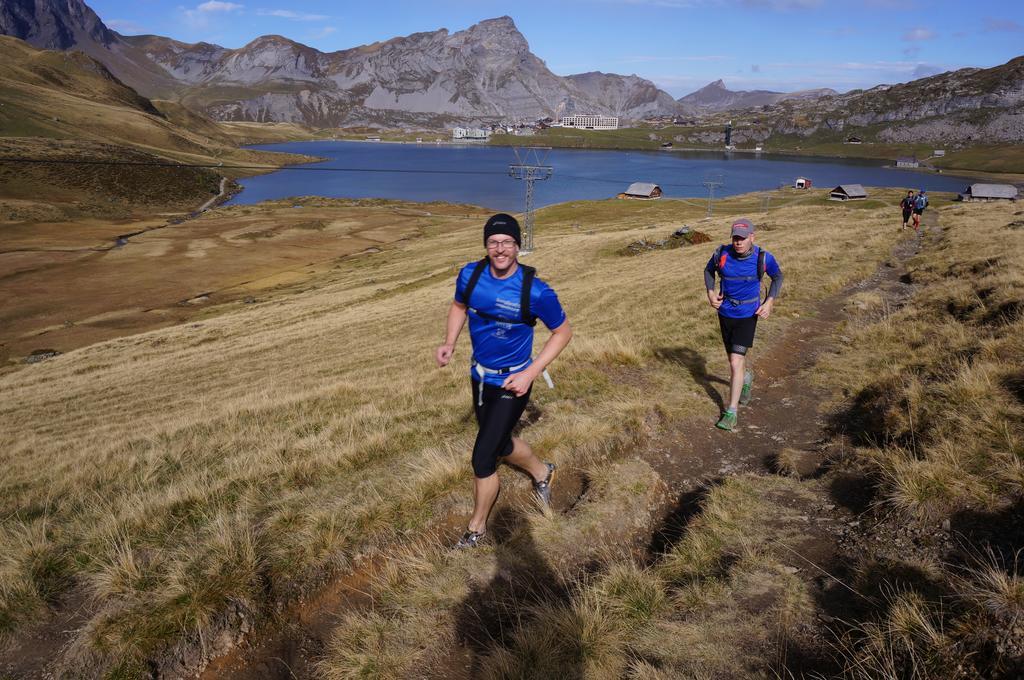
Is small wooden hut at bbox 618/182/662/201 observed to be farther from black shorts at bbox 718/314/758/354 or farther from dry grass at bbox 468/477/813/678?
dry grass at bbox 468/477/813/678

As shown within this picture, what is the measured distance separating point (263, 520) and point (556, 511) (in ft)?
9.14

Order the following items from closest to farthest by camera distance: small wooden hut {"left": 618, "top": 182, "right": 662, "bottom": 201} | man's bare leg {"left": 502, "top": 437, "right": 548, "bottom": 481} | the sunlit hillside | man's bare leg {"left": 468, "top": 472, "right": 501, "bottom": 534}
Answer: the sunlit hillside < man's bare leg {"left": 468, "top": 472, "right": 501, "bottom": 534} < man's bare leg {"left": 502, "top": 437, "right": 548, "bottom": 481} < small wooden hut {"left": 618, "top": 182, "right": 662, "bottom": 201}

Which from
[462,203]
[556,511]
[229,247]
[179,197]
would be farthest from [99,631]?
[179,197]

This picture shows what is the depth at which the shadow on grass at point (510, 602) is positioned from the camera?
3527 millimetres

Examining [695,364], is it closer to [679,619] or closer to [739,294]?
[739,294]

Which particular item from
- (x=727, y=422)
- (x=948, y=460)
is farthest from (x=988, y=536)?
(x=727, y=422)

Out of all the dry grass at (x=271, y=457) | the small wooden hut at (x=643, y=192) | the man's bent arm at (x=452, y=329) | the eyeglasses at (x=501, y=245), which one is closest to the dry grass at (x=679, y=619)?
the dry grass at (x=271, y=457)

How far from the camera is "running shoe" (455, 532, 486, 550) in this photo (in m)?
4.52

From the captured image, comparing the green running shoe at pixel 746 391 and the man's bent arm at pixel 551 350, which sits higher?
the man's bent arm at pixel 551 350

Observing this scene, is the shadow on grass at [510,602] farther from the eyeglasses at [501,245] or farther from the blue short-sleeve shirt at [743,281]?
the blue short-sleeve shirt at [743,281]

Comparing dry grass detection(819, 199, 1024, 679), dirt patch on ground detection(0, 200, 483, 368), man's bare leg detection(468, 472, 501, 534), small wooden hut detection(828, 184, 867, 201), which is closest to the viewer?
dry grass detection(819, 199, 1024, 679)

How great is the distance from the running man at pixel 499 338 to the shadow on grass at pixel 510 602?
0.41 meters

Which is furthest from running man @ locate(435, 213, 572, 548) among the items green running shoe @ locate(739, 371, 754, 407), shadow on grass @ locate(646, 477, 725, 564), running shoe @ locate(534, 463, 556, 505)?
green running shoe @ locate(739, 371, 754, 407)

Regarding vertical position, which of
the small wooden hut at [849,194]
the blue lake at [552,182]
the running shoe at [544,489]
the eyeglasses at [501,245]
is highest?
the blue lake at [552,182]
